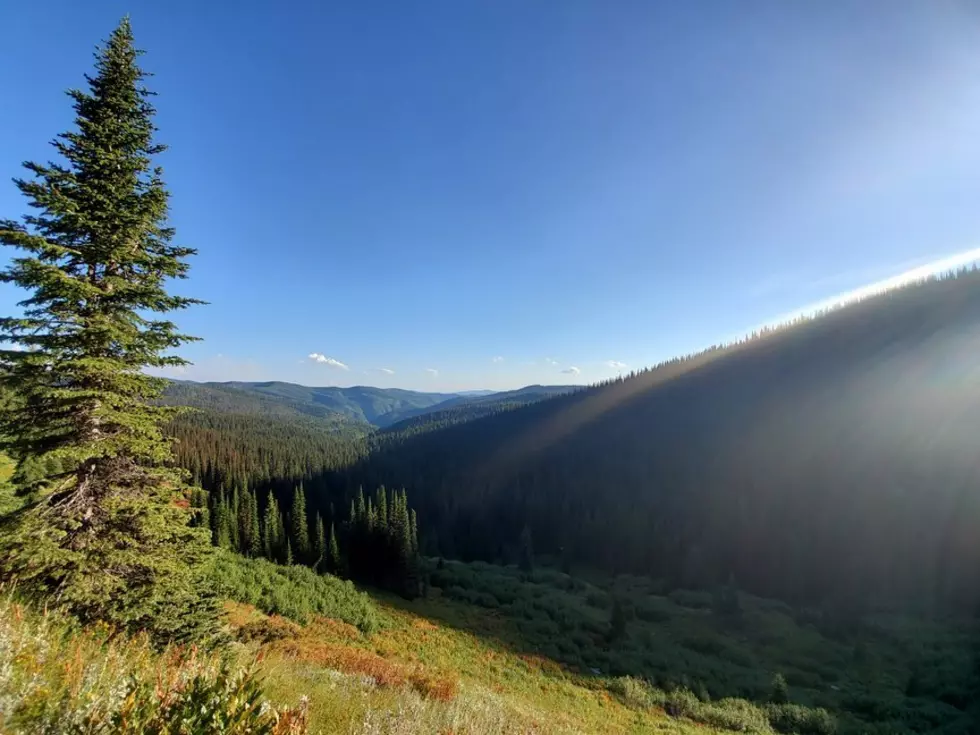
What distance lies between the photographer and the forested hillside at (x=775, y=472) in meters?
76.2

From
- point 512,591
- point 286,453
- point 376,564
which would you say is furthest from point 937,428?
point 286,453

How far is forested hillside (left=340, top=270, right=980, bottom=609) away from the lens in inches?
3000

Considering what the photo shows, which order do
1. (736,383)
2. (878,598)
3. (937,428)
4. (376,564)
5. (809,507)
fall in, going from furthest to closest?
(736,383), (937,428), (809,507), (878,598), (376,564)

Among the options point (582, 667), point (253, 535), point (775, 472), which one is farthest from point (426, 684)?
point (775, 472)

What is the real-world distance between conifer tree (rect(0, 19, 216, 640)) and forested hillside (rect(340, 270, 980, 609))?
7778cm

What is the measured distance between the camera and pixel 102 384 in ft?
30.6

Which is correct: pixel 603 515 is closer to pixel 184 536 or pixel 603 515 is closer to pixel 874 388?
pixel 184 536

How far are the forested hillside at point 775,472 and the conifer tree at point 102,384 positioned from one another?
3062 inches

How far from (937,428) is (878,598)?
74.9 m

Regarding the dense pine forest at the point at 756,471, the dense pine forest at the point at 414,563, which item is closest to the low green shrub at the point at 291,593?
the dense pine forest at the point at 414,563

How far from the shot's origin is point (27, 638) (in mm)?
4578

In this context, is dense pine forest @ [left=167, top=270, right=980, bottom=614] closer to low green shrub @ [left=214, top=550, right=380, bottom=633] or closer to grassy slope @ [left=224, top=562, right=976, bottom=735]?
grassy slope @ [left=224, top=562, right=976, bottom=735]

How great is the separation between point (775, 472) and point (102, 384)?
141196 millimetres

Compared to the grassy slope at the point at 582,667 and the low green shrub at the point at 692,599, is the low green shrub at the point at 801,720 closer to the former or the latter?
the grassy slope at the point at 582,667
